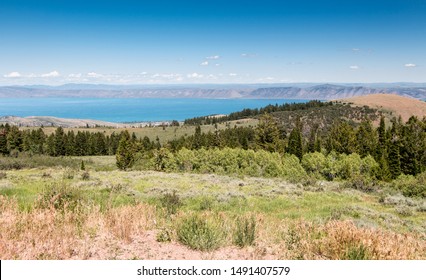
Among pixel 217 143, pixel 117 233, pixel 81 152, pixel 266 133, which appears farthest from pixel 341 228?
pixel 81 152

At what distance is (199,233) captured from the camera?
6379 millimetres

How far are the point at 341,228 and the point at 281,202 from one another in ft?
36.2

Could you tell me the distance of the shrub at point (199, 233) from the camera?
20.1 ft

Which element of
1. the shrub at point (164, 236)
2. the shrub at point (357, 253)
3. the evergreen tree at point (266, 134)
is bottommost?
the evergreen tree at point (266, 134)

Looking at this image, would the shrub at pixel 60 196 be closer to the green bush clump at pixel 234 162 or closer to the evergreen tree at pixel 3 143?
the green bush clump at pixel 234 162

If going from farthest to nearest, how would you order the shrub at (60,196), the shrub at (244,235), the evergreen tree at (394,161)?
the evergreen tree at (394,161) → the shrub at (60,196) → the shrub at (244,235)

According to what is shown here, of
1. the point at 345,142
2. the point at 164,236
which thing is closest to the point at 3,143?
the point at 345,142

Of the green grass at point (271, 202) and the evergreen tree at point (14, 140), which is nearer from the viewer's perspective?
the green grass at point (271, 202)

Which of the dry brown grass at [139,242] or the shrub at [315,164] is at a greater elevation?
the dry brown grass at [139,242]

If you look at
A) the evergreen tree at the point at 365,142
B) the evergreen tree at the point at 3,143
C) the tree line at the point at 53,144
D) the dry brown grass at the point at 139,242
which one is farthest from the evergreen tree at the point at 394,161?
the evergreen tree at the point at 3,143

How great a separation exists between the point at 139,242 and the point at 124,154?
81559mm

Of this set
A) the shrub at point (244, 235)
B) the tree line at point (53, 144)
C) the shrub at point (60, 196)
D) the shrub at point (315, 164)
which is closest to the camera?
the shrub at point (244, 235)

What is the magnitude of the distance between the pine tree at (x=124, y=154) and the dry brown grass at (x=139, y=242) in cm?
7959

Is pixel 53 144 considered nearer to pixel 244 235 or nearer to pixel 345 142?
pixel 345 142
